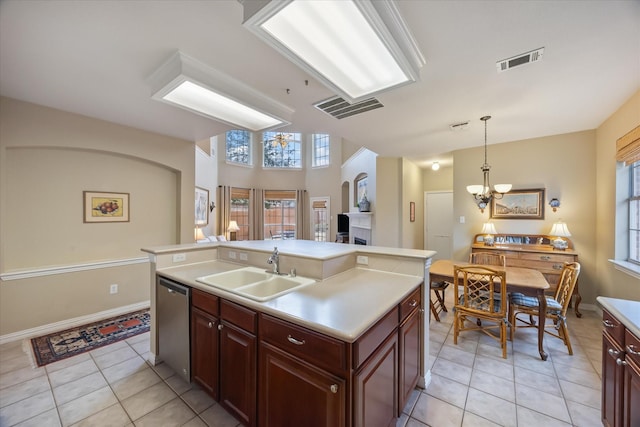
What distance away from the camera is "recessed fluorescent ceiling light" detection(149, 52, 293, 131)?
1859 mm

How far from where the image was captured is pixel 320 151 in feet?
30.9

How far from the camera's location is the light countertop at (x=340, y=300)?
1.17 m

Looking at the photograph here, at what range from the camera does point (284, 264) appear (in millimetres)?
2104

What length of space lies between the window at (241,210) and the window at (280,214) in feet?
2.33

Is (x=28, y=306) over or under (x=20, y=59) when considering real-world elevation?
under

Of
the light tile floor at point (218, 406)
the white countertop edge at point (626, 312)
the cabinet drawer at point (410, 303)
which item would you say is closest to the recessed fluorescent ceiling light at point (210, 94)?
the cabinet drawer at point (410, 303)

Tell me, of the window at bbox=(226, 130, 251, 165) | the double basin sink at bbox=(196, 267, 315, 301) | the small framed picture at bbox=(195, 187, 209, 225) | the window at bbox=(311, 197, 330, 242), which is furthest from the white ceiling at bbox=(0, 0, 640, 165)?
the window at bbox=(311, 197, 330, 242)

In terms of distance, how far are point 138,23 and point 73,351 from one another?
3085 mm

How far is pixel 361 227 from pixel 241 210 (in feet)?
14.6

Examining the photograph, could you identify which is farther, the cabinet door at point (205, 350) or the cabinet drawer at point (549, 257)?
the cabinet drawer at point (549, 257)

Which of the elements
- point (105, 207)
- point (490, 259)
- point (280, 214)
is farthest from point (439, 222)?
point (105, 207)

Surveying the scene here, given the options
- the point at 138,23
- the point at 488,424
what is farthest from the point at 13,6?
the point at 488,424

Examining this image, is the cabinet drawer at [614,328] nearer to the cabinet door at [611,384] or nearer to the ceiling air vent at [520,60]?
the cabinet door at [611,384]

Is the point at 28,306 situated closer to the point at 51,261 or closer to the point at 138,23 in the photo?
the point at 51,261
